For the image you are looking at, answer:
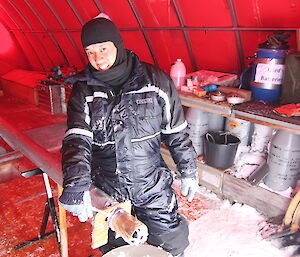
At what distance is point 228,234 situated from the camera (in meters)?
2.53

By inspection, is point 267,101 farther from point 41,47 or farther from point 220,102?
point 41,47

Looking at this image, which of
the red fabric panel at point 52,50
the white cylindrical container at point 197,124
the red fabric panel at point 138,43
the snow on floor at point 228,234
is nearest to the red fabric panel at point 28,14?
the red fabric panel at point 52,50

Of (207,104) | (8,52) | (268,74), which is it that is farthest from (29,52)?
(268,74)

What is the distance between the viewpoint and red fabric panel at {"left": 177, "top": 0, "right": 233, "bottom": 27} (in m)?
3.19

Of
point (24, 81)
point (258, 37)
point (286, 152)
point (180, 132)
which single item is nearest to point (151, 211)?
point (180, 132)

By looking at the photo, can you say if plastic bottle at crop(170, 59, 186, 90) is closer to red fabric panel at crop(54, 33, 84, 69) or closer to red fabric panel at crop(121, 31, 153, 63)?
red fabric panel at crop(121, 31, 153, 63)

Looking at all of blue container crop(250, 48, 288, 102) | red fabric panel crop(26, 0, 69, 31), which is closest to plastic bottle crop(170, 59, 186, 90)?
blue container crop(250, 48, 288, 102)

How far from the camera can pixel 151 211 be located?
1.77m

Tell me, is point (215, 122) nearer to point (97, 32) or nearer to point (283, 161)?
point (283, 161)

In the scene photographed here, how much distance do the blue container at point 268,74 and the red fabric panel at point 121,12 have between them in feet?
7.89

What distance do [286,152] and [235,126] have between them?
70 centimetres

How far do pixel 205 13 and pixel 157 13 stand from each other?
814 millimetres

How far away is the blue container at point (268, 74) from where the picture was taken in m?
2.43

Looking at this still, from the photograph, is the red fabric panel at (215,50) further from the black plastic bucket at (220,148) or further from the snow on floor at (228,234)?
the snow on floor at (228,234)
